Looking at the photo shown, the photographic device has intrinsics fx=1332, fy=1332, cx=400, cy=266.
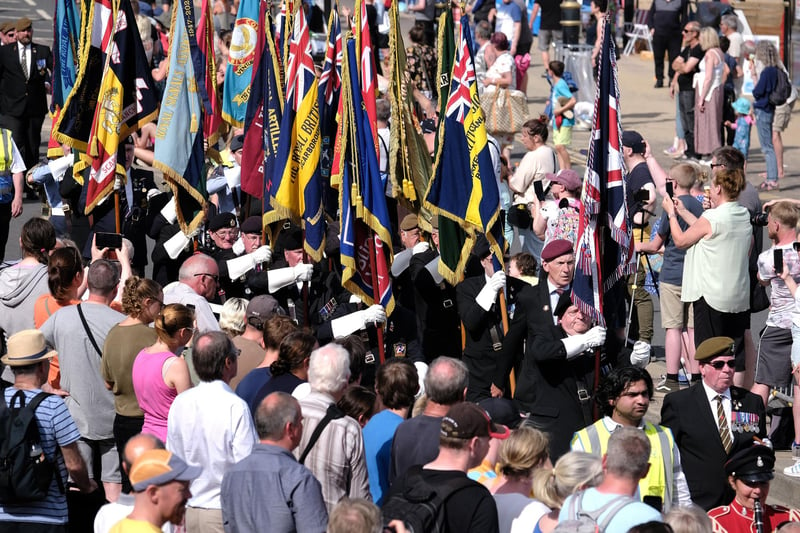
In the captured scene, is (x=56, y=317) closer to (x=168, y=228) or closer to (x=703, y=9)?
(x=168, y=228)

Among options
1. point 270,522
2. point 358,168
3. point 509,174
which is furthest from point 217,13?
point 270,522

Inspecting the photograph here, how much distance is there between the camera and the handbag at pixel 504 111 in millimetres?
18312

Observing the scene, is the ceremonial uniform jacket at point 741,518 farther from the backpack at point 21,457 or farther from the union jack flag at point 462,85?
the union jack flag at point 462,85

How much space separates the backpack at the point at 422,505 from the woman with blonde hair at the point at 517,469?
1.09 ft

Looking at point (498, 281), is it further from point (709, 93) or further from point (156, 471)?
point (709, 93)

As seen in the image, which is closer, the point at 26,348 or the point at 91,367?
the point at 26,348

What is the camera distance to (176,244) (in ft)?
36.0

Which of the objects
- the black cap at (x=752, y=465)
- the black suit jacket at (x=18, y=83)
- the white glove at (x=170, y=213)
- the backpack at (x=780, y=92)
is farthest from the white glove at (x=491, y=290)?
the black suit jacket at (x=18, y=83)

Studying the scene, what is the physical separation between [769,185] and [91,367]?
13.1 m

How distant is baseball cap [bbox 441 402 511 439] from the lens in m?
5.91

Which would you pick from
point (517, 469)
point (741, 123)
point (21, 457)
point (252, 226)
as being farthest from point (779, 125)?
point (21, 457)

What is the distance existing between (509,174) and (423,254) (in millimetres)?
4333

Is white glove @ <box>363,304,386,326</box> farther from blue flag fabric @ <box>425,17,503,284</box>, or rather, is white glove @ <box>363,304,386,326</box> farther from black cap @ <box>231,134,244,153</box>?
black cap @ <box>231,134,244,153</box>

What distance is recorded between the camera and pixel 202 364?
6906 mm
